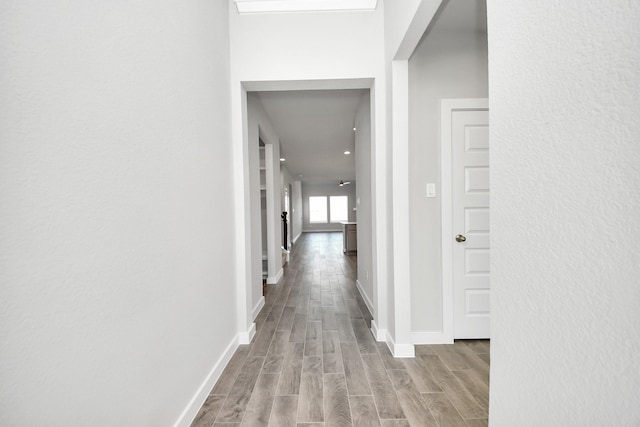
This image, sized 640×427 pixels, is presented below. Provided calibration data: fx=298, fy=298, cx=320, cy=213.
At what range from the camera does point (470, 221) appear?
101 inches

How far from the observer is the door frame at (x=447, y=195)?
8.21 feet

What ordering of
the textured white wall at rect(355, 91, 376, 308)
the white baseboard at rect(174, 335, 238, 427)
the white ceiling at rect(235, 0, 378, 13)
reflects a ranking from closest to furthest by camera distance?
the white baseboard at rect(174, 335, 238, 427) < the white ceiling at rect(235, 0, 378, 13) < the textured white wall at rect(355, 91, 376, 308)

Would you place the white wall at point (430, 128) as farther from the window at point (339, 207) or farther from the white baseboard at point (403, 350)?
the window at point (339, 207)

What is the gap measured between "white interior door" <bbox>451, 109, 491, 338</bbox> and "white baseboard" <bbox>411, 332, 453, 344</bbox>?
12 centimetres

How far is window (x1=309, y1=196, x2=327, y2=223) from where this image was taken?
15.3 meters

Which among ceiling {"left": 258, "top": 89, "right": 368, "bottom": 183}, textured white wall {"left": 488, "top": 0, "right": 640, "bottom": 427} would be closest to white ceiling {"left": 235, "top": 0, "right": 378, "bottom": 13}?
ceiling {"left": 258, "top": 89, "right": 368, "bottom": 183}

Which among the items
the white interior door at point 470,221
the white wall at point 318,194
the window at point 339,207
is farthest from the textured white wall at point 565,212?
the window at point 339,207

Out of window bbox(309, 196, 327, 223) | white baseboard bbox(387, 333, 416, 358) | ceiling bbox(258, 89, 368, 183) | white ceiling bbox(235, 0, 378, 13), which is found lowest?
white baseboard bbox(387, 333, 416, 358)

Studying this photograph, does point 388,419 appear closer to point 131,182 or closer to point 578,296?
point 578,296

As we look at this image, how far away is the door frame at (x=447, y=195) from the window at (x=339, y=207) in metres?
12.7

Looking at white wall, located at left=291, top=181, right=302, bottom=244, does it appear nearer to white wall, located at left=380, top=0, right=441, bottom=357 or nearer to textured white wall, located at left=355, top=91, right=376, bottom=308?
textured white wall, located at left=355, top=91, right=376, bottom=308

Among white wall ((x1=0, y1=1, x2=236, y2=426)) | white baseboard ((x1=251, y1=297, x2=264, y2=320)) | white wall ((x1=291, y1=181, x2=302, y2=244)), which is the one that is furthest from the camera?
white wall ((x1=291, y1=181, x2=302, y2=244))

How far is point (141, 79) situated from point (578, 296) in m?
1.61

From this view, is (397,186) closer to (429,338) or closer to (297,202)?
(429,338)
